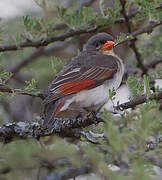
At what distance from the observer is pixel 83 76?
469 centimetres

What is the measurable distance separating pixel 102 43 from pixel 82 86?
1417mm

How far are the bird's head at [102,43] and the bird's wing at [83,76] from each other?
0.25 metres

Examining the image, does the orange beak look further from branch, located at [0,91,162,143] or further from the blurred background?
branch, located at [0,91,162,143]

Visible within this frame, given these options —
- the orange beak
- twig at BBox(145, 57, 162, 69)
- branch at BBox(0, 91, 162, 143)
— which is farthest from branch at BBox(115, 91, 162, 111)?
twig at BBox(145, 57, 162, 69)

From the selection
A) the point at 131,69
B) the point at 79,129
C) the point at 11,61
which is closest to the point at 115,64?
the point at 131,69

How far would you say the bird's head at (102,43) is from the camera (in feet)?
18.3

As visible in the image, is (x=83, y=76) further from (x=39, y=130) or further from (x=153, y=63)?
(x=153, y=63)

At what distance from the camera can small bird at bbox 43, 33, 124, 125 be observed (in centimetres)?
424

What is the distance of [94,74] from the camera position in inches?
189

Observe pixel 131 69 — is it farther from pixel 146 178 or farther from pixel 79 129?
pixel 146 178

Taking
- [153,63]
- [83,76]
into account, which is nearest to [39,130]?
[83,76]

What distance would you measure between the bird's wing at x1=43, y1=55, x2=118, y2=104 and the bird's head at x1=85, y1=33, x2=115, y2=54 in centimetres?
25

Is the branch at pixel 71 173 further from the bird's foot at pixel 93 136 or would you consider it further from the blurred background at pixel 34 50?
the blurred background at pixel 34 50

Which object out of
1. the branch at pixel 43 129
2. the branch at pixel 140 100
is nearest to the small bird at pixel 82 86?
the branch at pixel 43 129
